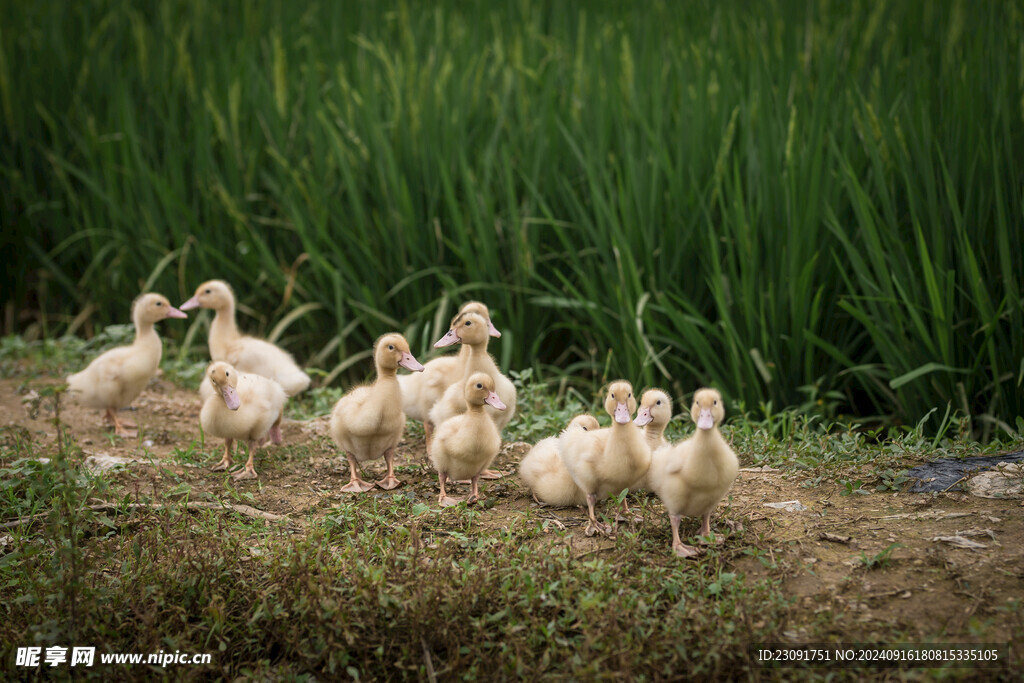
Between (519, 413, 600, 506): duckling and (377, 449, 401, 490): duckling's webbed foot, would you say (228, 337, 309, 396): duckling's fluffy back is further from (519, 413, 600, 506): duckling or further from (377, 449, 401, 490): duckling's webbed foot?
(519, 413, 600, 506): duckling

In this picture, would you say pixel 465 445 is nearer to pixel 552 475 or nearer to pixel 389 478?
pixel 552 475

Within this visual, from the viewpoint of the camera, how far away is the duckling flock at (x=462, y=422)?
12.1 ft

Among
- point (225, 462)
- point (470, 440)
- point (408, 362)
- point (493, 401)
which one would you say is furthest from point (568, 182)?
point (225, 462)

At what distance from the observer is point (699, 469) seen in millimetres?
3557

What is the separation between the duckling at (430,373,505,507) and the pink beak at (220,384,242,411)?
1096 millimetres

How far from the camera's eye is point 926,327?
217 inches

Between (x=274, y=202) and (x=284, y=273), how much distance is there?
70 centimetres

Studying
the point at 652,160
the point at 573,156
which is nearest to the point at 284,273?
the point at 573,156

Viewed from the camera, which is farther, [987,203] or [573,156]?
[573,156]

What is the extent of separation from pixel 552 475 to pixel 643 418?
521 mm

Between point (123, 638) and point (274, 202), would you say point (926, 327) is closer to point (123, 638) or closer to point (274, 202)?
point (123, 638)

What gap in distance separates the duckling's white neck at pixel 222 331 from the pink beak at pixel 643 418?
3370mm

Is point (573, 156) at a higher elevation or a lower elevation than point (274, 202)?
higher

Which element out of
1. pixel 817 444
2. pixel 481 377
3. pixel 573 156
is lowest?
pixel 817 444
